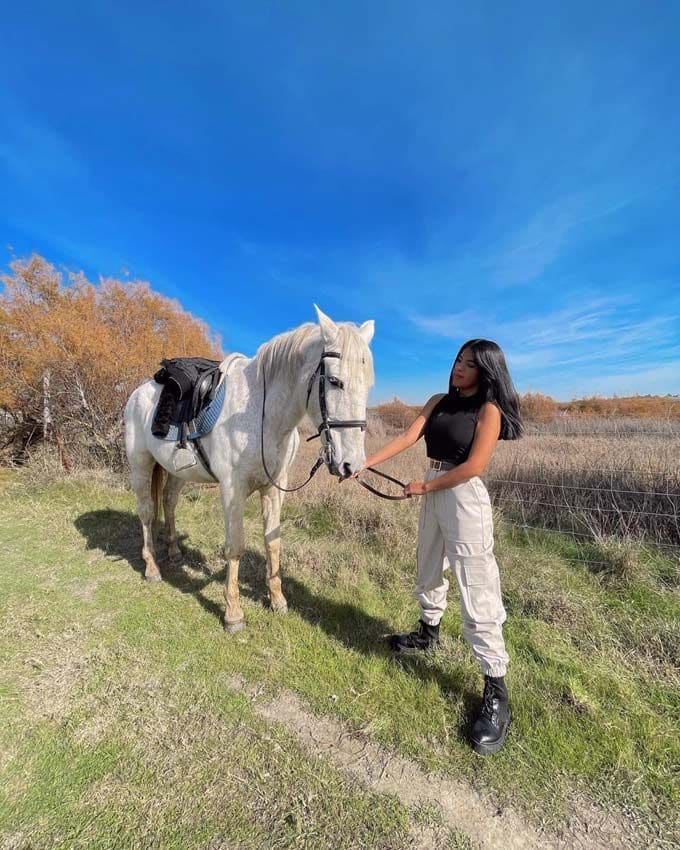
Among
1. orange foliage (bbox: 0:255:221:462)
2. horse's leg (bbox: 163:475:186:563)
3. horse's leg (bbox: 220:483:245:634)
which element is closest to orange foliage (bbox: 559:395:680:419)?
horse's leg (bbox: 220:483:245:634)

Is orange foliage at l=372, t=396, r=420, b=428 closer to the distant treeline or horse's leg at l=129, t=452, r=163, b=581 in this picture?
the distant treeline

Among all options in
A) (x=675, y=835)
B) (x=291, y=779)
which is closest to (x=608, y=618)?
(x=675, y=835)

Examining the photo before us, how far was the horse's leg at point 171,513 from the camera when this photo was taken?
3891mm

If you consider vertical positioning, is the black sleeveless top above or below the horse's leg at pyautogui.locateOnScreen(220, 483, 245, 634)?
above

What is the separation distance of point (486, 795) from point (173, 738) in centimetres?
149

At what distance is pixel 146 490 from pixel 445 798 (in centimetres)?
343

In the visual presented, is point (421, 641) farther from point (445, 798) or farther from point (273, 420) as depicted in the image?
point (273, 420)

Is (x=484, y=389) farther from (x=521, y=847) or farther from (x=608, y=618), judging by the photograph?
(x=608, y=618)

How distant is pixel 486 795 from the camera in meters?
1.52

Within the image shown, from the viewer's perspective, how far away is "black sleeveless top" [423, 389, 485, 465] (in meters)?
1.87

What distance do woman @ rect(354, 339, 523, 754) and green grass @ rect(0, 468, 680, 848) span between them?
21 cm

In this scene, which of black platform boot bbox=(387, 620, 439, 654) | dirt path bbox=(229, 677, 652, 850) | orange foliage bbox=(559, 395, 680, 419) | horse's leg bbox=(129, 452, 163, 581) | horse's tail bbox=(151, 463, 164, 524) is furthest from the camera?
orange foliage bbox=(559, 395, 680, 419)

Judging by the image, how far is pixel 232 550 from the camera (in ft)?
8.95

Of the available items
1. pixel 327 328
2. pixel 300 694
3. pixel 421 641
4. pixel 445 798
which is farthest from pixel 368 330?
pixel 445 798
